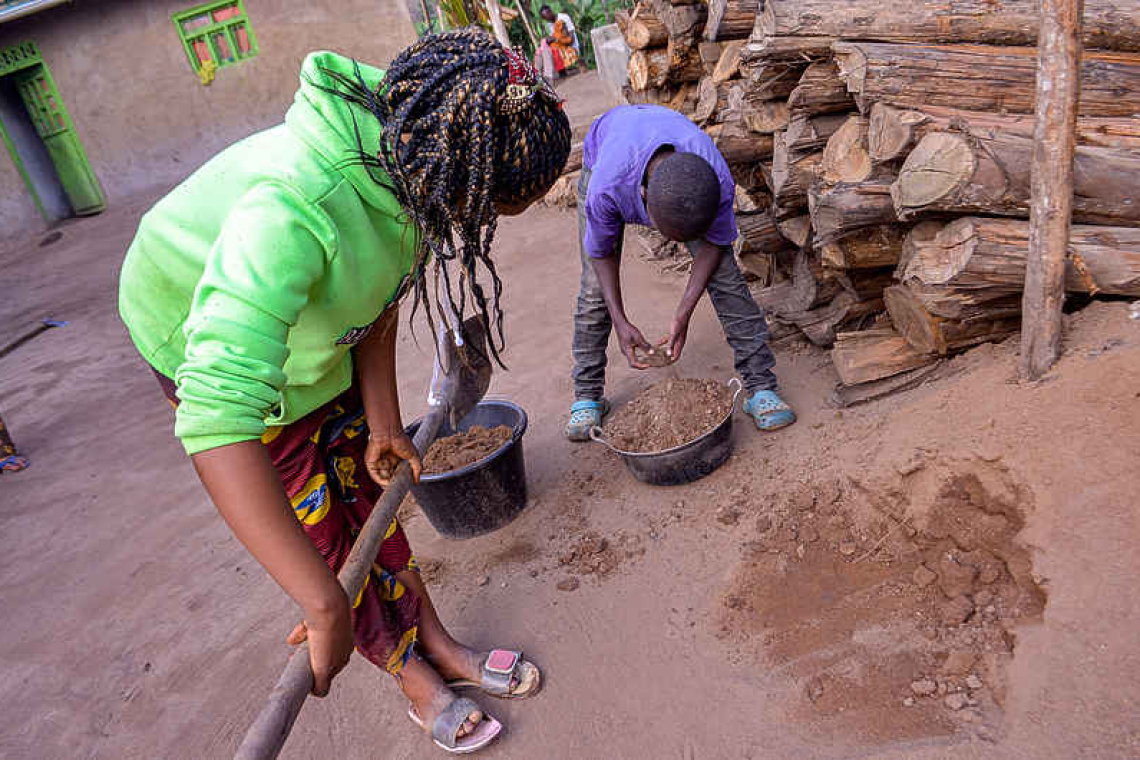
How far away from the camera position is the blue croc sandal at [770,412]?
2938 mm

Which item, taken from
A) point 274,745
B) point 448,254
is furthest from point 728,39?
point 274,745

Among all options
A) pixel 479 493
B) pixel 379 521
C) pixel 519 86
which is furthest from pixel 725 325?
pixel 519 86

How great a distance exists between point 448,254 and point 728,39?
292 cm

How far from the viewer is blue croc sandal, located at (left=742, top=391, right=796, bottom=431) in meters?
2.94

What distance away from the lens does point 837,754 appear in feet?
5.66

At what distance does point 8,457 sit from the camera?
4812 mm

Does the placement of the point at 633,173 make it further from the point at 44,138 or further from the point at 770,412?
the point at 44,138

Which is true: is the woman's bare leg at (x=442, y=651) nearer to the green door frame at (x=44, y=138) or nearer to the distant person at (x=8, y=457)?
the distant person at (x=8, y=457)

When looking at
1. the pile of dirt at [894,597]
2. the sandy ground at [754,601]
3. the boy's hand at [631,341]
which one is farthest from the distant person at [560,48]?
the pile of dirt at [894,597]

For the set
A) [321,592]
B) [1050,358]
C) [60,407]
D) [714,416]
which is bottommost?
[60,407]

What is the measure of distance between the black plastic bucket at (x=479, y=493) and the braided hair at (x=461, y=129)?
58.0 inches

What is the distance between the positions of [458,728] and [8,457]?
4.35m

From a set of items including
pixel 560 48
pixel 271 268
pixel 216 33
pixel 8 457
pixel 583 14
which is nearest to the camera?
pixel 271 268

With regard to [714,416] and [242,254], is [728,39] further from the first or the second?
[242,254]
